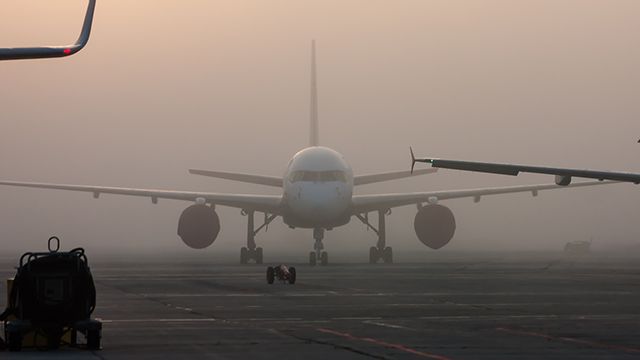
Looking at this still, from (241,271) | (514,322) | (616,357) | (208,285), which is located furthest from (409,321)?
(241,271)

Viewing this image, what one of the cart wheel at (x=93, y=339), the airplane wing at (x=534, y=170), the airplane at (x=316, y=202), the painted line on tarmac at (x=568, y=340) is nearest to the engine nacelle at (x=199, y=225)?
the airplane at (x=316, y=202)

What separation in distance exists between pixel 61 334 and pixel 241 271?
31235mm

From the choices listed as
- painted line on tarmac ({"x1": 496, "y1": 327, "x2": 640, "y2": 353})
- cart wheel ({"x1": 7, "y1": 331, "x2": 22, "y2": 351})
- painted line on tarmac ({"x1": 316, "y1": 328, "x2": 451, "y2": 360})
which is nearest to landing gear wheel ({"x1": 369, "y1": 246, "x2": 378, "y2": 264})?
painted line on tarmac ({"x1": 496, "y1": 327, "x2": 640, "y2": 353})

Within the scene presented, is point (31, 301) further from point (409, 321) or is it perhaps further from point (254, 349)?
point (409, 321)

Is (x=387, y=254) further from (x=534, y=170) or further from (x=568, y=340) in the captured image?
(x=568, y=340)

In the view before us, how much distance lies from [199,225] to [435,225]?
10.7 m

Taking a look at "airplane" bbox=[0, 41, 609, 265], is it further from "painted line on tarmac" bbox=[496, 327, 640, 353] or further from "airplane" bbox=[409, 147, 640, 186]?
"painted line on tarmac" bbox=[496, 327, 640, 353]

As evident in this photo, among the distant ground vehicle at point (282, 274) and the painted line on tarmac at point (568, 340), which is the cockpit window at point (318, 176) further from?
the painted line on tarmac at point (568, 340)

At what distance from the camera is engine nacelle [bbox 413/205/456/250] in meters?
62.5

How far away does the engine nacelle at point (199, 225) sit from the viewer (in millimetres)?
60938

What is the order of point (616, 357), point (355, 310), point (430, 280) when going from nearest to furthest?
point (616, 357)
point (355, 310)
point (430, 280)

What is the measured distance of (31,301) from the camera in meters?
19.5

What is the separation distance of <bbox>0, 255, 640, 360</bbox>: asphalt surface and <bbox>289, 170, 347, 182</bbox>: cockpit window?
15.3 m

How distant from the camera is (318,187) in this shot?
58.8 metres
